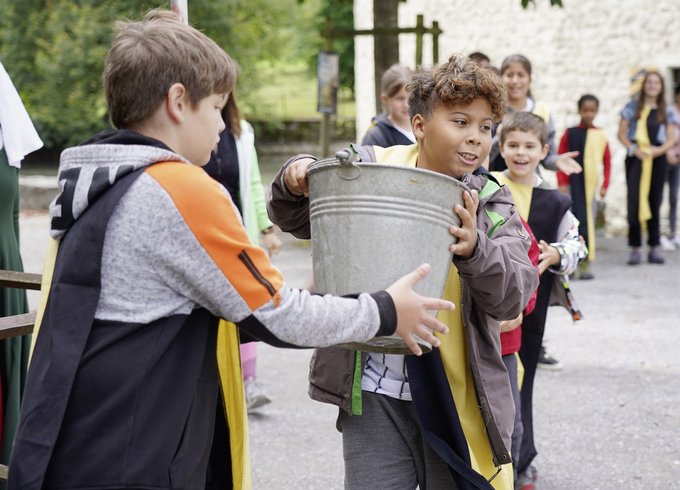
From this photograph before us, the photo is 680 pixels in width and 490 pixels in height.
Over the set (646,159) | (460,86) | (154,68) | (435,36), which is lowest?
(646,159)

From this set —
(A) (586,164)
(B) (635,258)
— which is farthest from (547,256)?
(B) (635,258)

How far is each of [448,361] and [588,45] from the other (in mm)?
12077

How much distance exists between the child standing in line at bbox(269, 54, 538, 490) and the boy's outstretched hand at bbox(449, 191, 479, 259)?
115 mm

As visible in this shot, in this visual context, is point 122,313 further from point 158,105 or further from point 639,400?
point 639,400

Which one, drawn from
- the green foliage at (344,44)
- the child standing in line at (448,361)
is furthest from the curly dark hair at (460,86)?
the green foliage at (344,44)

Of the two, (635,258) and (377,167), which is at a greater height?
(377,167)

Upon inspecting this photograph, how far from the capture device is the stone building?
44.0ft

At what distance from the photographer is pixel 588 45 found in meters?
13.8

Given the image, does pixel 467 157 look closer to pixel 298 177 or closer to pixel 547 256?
pixel 298 177

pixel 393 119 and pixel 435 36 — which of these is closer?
pixel 393 119

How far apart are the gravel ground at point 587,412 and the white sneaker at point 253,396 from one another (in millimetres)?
55

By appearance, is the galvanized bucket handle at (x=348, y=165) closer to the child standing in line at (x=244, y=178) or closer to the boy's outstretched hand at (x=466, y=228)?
the boy's outstretched hand at (x=466, y=228)

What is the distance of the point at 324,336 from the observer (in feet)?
6.64

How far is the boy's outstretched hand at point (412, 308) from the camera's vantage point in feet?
6.78
